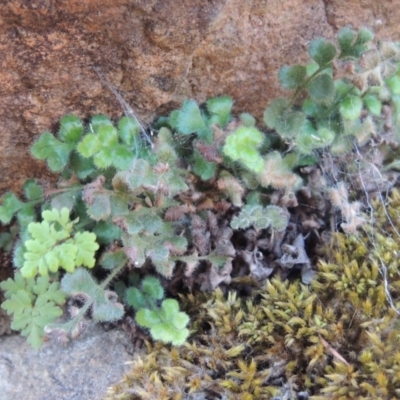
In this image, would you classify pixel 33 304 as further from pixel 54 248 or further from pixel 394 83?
pixel 394 83

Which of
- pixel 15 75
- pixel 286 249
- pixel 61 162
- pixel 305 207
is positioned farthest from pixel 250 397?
pixel 15 75

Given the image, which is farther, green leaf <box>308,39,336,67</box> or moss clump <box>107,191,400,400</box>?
green leaf <box>308,39,336,67</box>

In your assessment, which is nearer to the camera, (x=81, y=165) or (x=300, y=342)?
(x=300, y=342)

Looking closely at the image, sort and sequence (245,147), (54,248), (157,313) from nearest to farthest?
(54,248) → (245,147) → (157,313)

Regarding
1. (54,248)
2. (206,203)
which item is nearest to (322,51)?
(206,203)

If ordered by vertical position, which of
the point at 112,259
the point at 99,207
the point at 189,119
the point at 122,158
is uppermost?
the point at 189,119

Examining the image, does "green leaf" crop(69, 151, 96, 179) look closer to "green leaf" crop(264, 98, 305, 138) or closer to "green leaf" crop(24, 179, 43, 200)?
"green leaf" crop(24, 179, 43, 200)

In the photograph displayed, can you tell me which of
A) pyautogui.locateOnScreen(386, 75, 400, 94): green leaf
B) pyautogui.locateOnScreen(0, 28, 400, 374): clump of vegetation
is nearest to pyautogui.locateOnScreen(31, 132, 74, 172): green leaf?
pyautogui.locateOnScreen(0, 28, 400, 374): clump of vegetation
